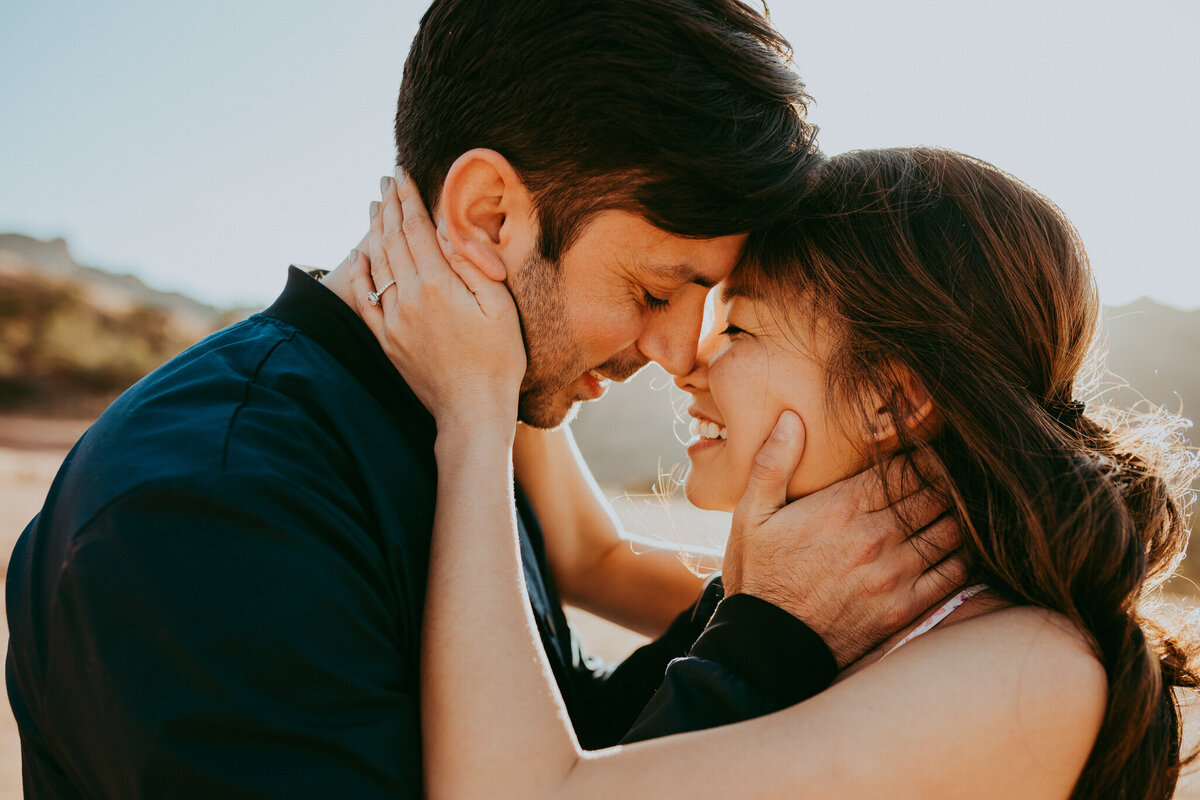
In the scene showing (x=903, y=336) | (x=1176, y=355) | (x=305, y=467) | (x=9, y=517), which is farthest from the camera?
(x=1176, y=355)

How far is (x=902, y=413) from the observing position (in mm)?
2100

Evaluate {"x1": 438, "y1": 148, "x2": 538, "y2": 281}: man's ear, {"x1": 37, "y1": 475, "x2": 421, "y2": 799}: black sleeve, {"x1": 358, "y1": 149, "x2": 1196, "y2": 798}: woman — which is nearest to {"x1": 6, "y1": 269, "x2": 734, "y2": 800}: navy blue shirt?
{"x1": 37, "y1": 475, "x2": 421, "y2": 799}: black sleeve

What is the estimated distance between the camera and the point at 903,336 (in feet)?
6.79


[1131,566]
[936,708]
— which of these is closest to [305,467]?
[936,708]

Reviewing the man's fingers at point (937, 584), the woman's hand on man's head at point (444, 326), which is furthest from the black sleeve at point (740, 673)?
the woman's hand on man's head at point (444, 326)

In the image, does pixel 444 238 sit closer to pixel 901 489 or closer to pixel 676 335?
pixel 676 335

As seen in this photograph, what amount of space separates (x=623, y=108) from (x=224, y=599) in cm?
148

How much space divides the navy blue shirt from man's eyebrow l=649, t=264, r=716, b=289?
93 cm

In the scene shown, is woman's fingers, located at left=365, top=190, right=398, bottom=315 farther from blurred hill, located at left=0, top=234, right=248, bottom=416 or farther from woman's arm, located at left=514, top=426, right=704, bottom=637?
blurred hill, located at left=0, top=234, right=248, bottom=416

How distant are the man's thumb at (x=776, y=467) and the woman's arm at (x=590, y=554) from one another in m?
0.75

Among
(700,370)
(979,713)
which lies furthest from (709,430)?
(979,713)

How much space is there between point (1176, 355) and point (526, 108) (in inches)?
867

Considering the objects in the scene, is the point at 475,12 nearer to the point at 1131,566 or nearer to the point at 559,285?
the point at 559,285

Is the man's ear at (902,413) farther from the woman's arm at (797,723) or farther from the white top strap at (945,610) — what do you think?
the woman's arm at (797,723)
